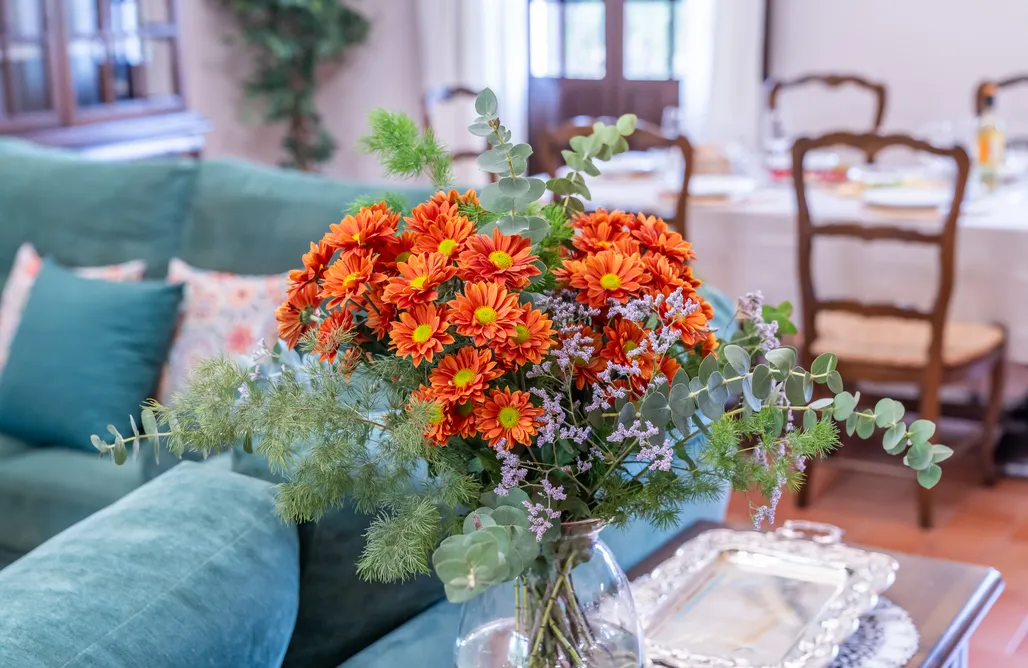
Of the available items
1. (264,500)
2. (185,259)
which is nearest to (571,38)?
(185,259)

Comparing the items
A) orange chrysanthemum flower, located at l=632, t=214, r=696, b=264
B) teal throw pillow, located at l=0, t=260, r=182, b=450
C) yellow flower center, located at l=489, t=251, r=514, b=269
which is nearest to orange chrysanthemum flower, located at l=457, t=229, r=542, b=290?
yellow flower center, located at l=489, t=251, r=514, b=269

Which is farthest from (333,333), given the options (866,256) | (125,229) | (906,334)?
(906,334)

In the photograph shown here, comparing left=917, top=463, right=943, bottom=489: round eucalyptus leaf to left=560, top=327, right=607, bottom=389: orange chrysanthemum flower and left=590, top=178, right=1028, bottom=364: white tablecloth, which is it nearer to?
left=560, top=327, right=607, bottom=389: orange chrysanthemum flower

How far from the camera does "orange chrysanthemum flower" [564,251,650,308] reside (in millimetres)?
897

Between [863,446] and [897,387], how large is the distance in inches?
14.8

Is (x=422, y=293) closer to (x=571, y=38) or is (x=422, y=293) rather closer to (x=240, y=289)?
(x=240, y=289)

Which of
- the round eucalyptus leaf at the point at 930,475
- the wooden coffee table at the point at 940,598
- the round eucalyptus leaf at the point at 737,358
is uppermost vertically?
the round eucalyptus leaf at the point at 737,358

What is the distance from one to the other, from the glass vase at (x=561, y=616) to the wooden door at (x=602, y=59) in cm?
432

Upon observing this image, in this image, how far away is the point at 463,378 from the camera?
840mm

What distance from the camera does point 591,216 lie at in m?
1.00

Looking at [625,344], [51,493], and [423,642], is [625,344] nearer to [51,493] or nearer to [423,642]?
[423,642]

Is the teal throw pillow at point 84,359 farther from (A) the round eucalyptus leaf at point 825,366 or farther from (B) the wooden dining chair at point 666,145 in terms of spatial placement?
(A) the round eucalyptus leaf at point 825,366

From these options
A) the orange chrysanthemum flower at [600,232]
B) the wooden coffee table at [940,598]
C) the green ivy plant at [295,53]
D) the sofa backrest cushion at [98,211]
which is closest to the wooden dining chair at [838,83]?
the green ivy plant at [295,53]

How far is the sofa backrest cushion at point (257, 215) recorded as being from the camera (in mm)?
2305
